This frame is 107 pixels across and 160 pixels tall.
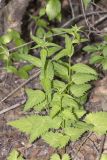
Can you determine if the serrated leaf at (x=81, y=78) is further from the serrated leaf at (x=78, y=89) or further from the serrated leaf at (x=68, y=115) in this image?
the serrated leaf at (x=68, y=115)

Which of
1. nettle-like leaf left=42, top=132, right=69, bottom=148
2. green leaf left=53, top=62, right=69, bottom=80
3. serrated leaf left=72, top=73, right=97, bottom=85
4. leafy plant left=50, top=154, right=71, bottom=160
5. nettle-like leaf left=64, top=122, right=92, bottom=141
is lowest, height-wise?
leafy plant left=50, top=154, right=71, bottom=160

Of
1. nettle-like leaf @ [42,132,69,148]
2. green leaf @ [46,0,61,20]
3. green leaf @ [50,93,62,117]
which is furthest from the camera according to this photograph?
green leaf @ [46,0,61,20]

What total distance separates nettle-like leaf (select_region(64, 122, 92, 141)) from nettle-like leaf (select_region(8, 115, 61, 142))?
3.6 inches

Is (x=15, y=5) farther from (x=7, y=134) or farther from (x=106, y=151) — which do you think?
(x=106, y=151)

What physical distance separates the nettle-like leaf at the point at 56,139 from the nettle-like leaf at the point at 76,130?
0.03 m

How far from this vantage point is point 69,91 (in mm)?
2490

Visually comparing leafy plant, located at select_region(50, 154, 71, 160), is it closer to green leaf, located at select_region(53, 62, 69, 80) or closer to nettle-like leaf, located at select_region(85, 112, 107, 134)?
nettle-like leaf, located at select_region(85, 112, 107, 134)

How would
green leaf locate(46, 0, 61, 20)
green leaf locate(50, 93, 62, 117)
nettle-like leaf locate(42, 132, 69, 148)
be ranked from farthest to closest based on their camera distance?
green leaf locate(46, 0, 61, 20), nettle-like leaf locate(42, 132, 69, 148), green leaf locate(50, 93, 62, 117)

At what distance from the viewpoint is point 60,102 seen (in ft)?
7.64

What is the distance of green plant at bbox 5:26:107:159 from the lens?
91.5 inches

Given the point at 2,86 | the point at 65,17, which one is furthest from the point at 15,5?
the point at 65,17

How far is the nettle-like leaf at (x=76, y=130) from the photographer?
7.88ft

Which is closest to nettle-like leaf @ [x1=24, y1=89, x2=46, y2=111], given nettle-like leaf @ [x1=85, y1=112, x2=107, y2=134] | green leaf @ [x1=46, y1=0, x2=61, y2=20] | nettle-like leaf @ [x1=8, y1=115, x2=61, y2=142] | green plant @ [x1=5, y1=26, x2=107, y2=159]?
green plant @ [x1=5, y1=26, x2=107, y2=159]

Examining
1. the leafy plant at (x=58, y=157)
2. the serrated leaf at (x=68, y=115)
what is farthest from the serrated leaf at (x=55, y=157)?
the serrated leaf at (x=68, y=115)
